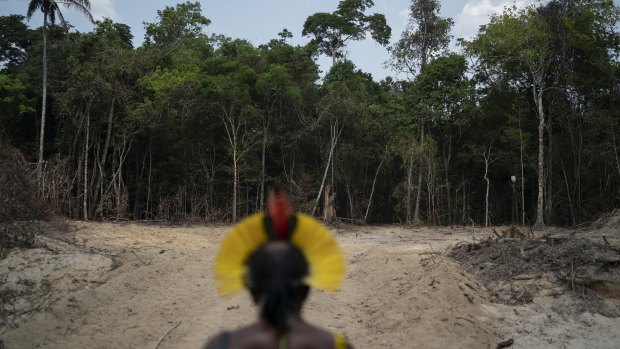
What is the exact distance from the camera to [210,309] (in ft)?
20.7

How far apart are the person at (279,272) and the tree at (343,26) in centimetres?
2809

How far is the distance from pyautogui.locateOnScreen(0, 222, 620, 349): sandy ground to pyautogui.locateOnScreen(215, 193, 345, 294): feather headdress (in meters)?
4.23

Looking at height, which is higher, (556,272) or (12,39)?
(12,39)

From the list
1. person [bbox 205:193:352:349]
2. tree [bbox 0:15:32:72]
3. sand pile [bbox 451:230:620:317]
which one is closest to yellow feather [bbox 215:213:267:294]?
person [bbox 205:193:352:349]

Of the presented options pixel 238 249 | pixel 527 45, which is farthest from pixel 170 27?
pixel 238 249

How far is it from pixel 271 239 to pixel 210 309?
5.32m

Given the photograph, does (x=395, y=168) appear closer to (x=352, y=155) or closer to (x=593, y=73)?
(x=352, y=155)

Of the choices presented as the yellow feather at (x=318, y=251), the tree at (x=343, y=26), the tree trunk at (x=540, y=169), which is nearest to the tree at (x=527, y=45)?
the tree trunk at (x=540, y=169)

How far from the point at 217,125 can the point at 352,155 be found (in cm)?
672

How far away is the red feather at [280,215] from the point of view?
136 centimetres

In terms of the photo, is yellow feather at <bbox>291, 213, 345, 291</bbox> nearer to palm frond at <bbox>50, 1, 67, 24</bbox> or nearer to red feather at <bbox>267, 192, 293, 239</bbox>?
red feather at <bbox>267, 192, 293, 239</bbox>

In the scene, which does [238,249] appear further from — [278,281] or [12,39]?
[12,39]

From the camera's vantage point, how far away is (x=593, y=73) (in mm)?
19984

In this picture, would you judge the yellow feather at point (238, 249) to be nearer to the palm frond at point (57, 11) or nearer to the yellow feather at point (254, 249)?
the yellow feather at point (254, 249)
